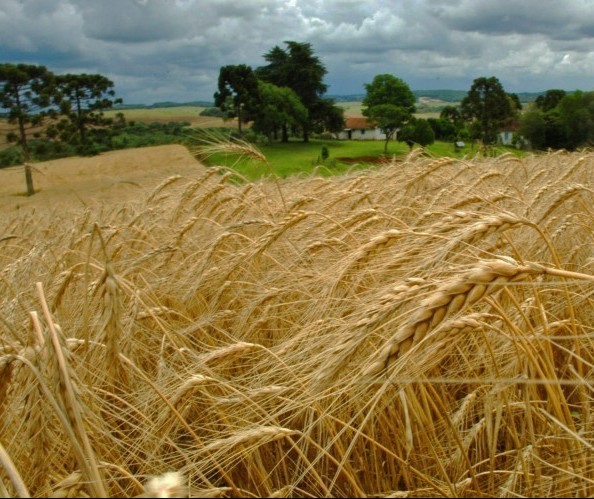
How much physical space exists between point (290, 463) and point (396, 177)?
3.59 metres

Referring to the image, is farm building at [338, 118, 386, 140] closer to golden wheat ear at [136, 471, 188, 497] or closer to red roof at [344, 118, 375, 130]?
red roof at [344, 118, 375, 130]

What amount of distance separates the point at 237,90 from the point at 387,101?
53.8 ft

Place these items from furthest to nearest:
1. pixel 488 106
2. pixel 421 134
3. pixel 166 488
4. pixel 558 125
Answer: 1. pixel 488 106
2. pixel 421 134
3. pixel 558 125
4. pixel 166 488

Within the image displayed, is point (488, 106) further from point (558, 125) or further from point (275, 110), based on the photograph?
point (275, 110)

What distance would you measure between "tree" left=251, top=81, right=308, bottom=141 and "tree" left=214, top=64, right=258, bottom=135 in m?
0.89

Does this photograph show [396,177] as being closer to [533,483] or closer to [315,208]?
[315,208]

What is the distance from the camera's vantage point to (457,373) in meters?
2.02

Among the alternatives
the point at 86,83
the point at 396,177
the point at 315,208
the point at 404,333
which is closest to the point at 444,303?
the point at 404,333

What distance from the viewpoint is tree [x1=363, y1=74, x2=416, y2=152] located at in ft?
168

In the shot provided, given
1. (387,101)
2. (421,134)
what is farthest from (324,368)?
(387,101)

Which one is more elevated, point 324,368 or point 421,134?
point 421,134

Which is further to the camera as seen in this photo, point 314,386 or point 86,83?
point 86,83

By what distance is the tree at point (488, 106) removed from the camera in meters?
49.8

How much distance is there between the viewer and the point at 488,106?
1992 inches
